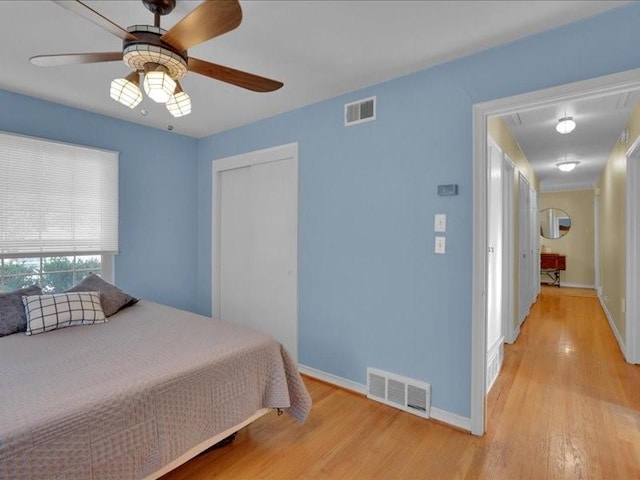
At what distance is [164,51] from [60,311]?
6.09 feet

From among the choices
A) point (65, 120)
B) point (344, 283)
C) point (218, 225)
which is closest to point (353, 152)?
point (344, 283)

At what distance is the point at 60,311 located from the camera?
2268 mm

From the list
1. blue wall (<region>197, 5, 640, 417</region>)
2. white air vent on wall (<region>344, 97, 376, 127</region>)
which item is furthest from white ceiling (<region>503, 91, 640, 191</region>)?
white air vent on wall (<region>344, 97, 376, 127</region>)

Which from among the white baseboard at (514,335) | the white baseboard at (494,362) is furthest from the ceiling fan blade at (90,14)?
the white baseboard at (514,335)

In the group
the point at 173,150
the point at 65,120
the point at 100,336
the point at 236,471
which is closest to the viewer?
the point at 236,471

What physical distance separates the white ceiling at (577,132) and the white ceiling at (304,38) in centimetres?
69

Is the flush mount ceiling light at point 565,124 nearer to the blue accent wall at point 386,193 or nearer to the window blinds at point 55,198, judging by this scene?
the blue accent wall at point 386,193

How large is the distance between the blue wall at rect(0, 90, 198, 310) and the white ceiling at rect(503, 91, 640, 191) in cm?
355

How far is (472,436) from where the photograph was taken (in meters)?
2.14

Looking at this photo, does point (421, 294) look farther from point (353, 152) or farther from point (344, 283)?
point (353, 152)

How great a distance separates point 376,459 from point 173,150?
11.9 ft

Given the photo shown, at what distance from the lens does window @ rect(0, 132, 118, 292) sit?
9.07 ft

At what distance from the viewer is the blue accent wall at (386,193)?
2027 mm

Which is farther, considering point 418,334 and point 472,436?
point 418,334
